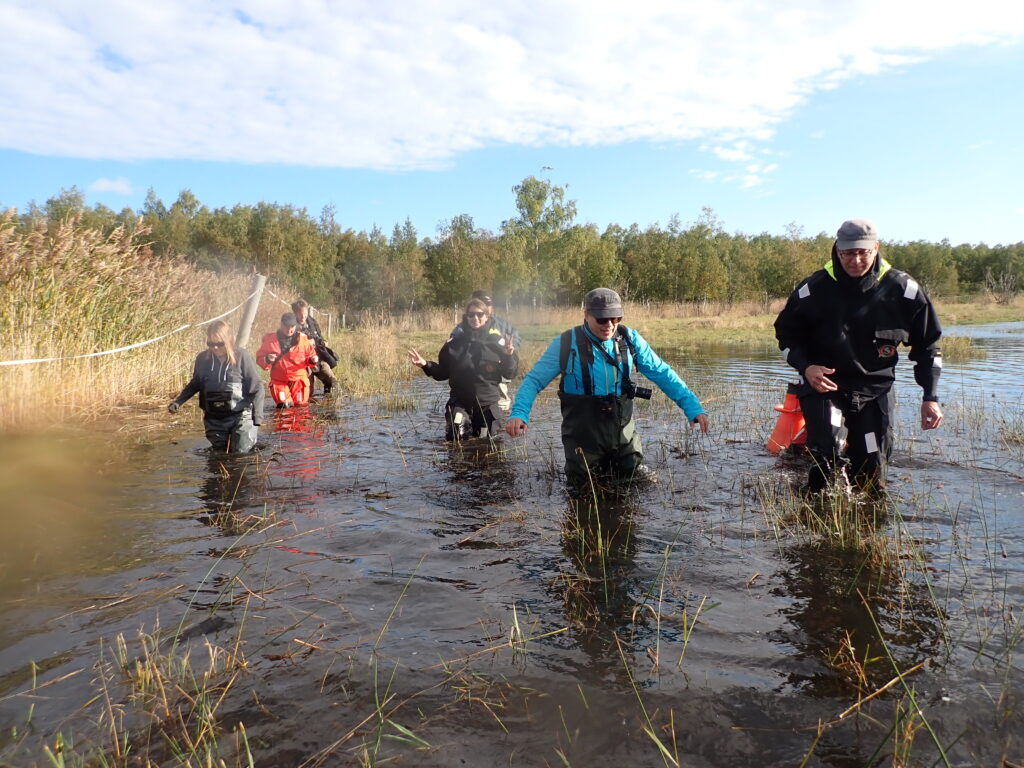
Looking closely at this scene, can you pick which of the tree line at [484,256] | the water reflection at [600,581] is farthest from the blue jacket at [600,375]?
the tree line at [484,256]

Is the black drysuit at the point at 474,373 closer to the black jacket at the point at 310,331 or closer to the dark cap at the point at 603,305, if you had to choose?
the dark cap at the point at 603,305

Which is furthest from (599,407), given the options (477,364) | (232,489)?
(232,489)

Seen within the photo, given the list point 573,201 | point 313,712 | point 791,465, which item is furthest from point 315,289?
point 313,712

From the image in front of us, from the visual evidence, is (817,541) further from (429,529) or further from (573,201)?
(573,201)

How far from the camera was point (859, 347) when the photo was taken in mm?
4742

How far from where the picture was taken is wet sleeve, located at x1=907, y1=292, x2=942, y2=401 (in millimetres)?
4660

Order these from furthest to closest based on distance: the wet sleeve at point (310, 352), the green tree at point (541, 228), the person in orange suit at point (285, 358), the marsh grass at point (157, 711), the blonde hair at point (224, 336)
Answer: the green tree at point (541, 228) < the wet sleeve at point (310, 352) < the person in orange suit at point (285, 358) < the blonde hair at point (224, 336) < the marsh grass at point (157, 711)

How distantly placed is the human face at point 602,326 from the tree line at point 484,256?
3491 centimetres

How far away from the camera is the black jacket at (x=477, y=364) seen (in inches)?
312

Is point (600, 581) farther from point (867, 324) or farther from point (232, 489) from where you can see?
point (232, 489)

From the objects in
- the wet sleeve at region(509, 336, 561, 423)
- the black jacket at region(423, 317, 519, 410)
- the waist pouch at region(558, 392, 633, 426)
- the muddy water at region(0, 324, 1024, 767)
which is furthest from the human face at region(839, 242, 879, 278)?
the black jacket at region(423, 317, 519, 410)

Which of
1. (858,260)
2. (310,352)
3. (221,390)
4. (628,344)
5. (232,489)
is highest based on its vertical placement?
(858,260)

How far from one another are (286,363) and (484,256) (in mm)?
31699

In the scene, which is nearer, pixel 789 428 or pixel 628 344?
pixel 628 344
